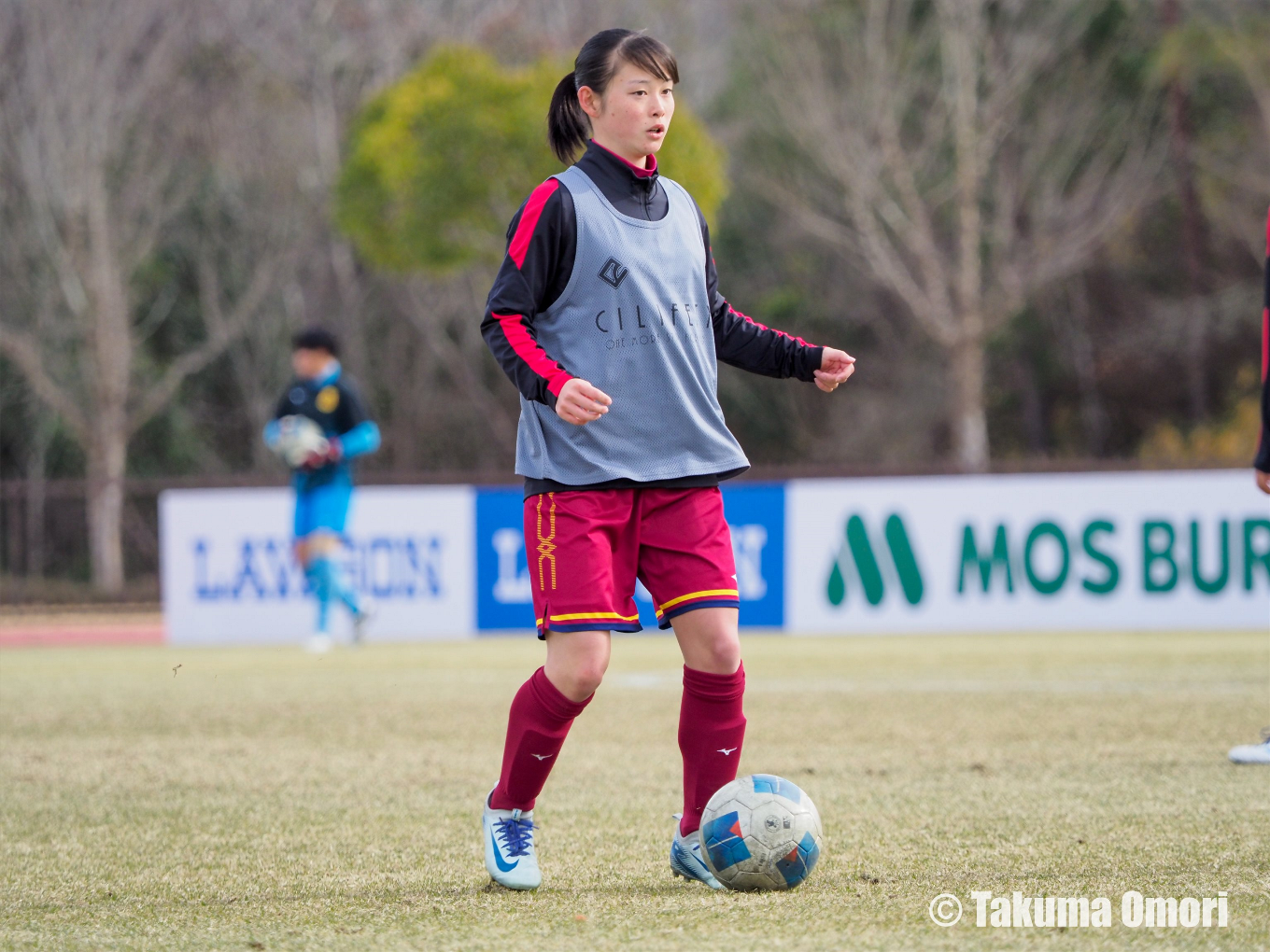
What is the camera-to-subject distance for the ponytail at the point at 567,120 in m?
3.87

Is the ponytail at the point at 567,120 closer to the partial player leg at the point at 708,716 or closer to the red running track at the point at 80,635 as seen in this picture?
the partial player leg at the point at 708,716

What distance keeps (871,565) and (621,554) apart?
367 inches

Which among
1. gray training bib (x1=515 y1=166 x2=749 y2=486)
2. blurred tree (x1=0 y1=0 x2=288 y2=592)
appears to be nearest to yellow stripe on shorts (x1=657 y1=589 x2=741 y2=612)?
gray training bib (x1=515 y1=166 x2=749 y2=486)

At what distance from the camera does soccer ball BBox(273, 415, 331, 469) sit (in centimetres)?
1138

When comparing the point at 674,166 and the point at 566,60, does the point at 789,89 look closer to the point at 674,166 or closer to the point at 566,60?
the point at 566,60

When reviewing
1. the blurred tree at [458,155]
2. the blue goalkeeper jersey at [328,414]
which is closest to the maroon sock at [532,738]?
the blue goalkeeper jersey at [328,414]

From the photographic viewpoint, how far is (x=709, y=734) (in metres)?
3.72

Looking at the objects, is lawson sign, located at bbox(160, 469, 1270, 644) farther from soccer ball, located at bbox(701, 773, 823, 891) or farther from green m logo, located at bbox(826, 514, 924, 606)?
soccer ball, located at bbox(701, 773, 823, 891)

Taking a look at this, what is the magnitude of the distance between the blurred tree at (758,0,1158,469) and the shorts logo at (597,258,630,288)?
23.7 metres

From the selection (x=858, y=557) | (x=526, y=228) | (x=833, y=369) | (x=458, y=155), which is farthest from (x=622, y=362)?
(x=458, y=155)

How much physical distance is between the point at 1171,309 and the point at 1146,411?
2.43 metres

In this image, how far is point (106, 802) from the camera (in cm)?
504

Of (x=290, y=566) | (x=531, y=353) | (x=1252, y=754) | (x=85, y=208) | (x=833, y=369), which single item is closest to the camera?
(x=531, y=353)

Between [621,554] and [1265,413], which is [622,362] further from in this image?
[1265,413]
